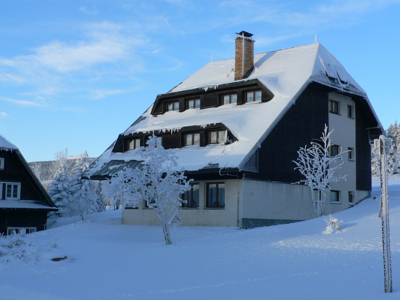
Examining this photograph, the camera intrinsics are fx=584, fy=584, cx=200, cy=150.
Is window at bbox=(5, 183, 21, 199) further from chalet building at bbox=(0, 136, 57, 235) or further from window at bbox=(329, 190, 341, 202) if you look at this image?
Answer: window at bbox=(329, 190, 341, 202)

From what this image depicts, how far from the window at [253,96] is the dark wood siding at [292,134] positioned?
2.31 m

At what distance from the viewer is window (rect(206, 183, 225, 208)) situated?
30500 millimetres

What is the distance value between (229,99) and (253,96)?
1679 mm

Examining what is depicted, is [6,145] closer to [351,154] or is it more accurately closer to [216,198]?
[216,198]

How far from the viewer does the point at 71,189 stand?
56.8 meters

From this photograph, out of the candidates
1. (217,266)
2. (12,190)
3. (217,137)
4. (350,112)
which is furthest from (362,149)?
(12,190)

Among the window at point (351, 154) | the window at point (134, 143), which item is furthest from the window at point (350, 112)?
the window at point (134, 143)

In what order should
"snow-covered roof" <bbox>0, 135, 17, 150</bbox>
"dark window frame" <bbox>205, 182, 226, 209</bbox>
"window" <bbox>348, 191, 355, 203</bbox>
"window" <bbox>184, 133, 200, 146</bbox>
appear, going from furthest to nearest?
"snow-covered roof" <bbox>0, 135, 17, 150</bbox> → "window" <bbox>348, 191, 355, 203</bbox> → "window" <bbox>184, 133, 200, 146</bbox> → "dark window frame" <bbox>205, 182, 226, 209</bbox>

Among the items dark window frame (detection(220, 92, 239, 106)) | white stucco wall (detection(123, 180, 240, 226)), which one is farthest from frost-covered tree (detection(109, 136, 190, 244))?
dark window frame (detection(220, 92, 239, 106))

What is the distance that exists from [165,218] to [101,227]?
9.28 metres

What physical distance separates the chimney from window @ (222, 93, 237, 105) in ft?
4.45

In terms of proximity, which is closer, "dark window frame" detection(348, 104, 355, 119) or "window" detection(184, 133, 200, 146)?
"window" detection(184, 133, 200, 146)

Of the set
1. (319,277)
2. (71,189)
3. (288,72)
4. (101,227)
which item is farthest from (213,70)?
(319,277)

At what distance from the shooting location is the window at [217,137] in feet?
104
